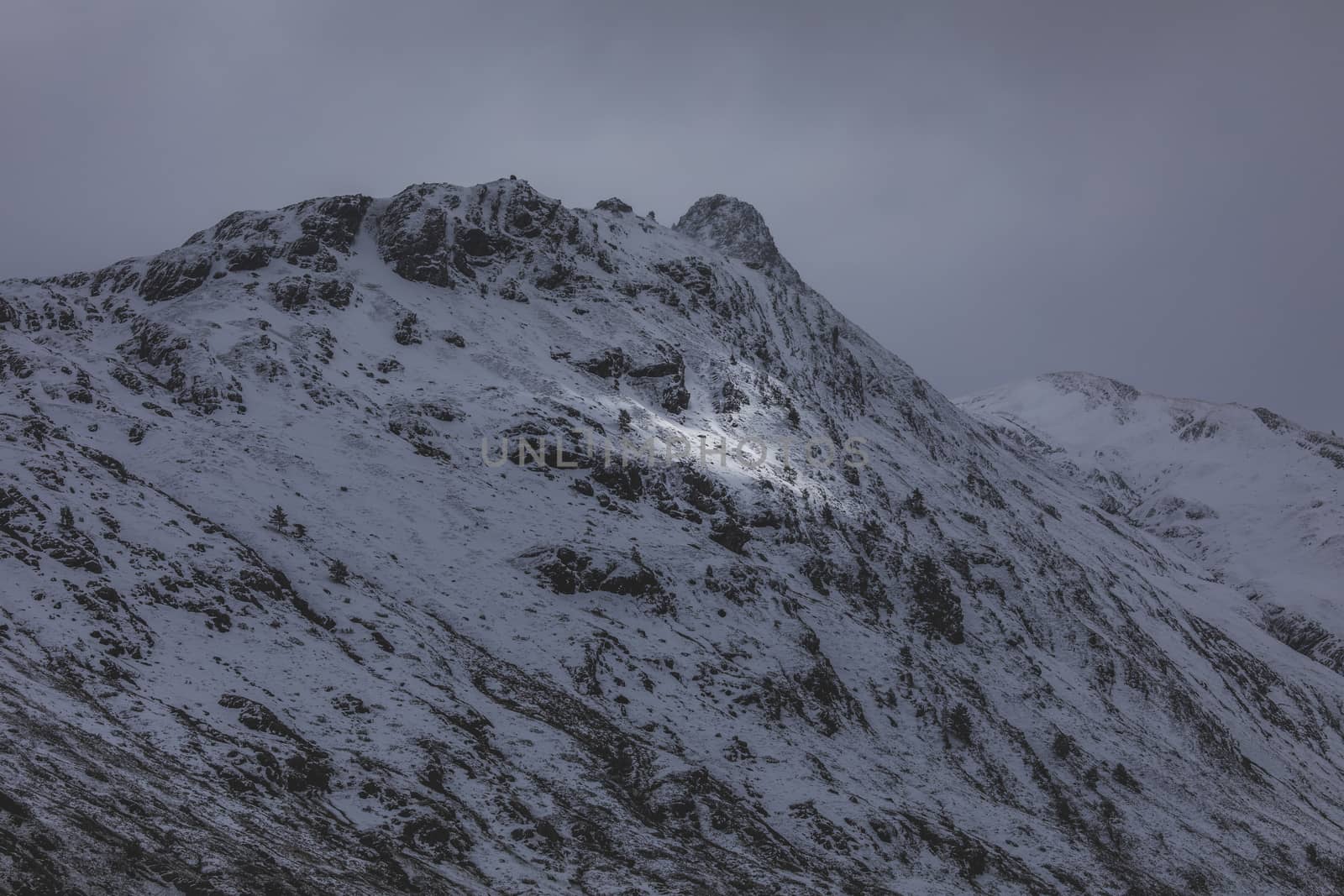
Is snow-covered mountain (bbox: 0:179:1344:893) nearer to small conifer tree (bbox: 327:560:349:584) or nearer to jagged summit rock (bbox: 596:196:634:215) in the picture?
small conifer tree (bbox: 327:560:349:584)

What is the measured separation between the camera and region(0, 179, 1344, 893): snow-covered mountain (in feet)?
79.6

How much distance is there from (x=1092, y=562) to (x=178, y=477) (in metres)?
95.7

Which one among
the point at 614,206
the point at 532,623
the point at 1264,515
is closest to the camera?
the point at 532,623

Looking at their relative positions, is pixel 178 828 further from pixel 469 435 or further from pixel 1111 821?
pixel 1111 821

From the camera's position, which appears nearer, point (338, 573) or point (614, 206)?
point (338, 573)

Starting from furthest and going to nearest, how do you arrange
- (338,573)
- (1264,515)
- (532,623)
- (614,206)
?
(1264,515) → (614,206) → (532,623) → (338,573)

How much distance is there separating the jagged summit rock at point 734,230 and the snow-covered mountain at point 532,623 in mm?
30224

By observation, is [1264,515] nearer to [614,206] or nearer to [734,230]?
[734,230]

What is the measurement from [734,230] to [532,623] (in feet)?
317

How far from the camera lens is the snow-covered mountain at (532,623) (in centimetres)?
2427

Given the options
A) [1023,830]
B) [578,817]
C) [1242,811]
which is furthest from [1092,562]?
[578,817]

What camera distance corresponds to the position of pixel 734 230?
12381cm

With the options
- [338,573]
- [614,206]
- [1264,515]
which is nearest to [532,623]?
[338,573]

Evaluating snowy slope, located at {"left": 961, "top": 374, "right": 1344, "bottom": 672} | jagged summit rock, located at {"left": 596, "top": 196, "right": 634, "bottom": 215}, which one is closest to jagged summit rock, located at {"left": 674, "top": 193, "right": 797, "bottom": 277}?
jagged summit rock, located at {"left": 596, "top": 196, "right": 634, "bottom": 215}
